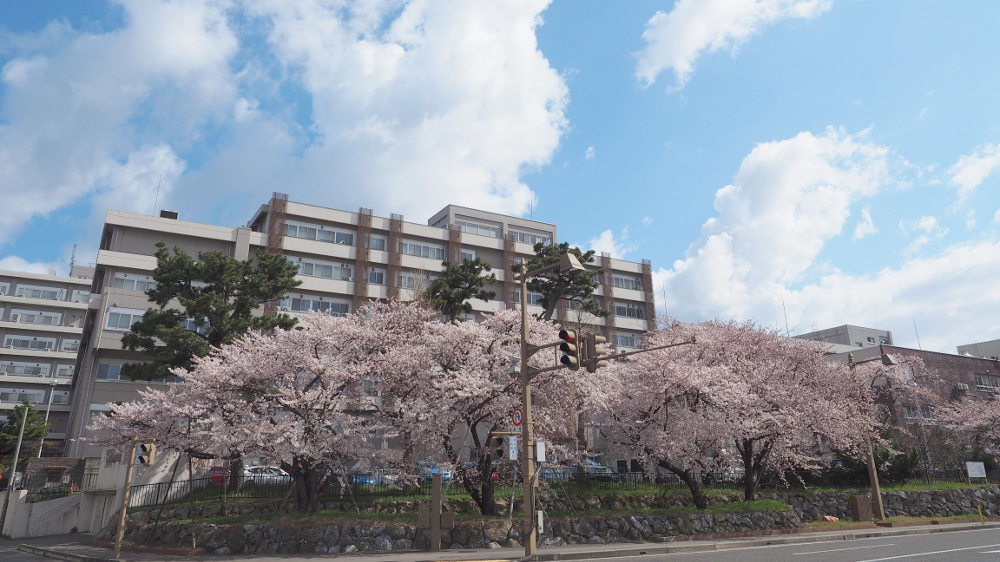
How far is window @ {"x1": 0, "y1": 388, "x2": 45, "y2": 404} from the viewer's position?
77.2 metres

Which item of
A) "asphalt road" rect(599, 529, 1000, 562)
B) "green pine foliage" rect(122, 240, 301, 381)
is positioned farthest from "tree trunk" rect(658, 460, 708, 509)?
"green pine foliage" rect(122, 240, 301, 381)

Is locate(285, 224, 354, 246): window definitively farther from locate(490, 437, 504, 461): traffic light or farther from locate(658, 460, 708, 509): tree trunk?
locate(658, 460, 708, 509): tree trunk

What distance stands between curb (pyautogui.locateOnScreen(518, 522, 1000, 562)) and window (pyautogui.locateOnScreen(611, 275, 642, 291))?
45088 mm

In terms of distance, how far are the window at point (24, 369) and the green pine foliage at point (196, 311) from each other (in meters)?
62.0

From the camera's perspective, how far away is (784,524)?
1073 inches

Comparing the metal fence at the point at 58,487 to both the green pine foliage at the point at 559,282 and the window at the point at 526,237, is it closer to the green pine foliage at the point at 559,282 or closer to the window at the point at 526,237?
the green pine foliage at the point at 559,282

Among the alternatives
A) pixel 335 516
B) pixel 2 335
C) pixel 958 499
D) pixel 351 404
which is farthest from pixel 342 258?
pixel 2 335

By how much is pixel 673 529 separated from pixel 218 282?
26.8 meters

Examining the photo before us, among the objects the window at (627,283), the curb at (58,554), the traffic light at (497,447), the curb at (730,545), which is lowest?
the curb at (58,554)

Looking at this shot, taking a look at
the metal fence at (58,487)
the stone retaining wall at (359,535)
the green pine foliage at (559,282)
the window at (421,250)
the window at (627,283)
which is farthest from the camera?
the window at (627,283)

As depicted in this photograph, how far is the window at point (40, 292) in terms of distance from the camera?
8688 cm

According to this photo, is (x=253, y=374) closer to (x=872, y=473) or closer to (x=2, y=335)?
(x=872, y=473)

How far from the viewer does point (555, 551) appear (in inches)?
766

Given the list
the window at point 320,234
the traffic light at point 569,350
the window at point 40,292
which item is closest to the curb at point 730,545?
the traffic light at point 569,350
